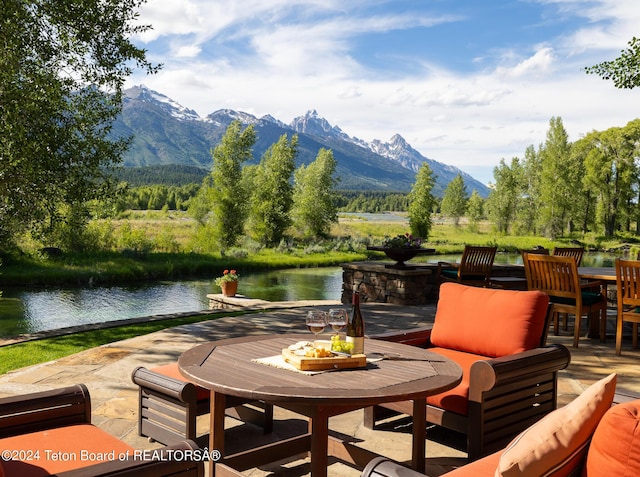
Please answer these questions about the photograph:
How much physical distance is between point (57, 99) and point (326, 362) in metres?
6.74

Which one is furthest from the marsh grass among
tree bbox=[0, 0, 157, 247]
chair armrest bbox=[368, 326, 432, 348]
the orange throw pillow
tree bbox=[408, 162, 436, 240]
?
tree bbox=[408, 162, 436, 240]

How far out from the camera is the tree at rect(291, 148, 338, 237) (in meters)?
35.1

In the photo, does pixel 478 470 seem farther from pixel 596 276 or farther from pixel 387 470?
pixel 596 276

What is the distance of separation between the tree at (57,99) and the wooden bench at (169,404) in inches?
203

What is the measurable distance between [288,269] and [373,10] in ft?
42.7

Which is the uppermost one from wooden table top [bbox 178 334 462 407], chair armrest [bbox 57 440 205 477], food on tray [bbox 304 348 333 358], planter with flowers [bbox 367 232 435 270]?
planter with flowers [bbox 367 232 435 270]

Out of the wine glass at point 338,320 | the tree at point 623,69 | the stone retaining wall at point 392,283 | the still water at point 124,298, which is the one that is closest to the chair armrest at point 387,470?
the wine glass at point 338,320

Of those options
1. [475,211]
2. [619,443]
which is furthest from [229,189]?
[475,211]

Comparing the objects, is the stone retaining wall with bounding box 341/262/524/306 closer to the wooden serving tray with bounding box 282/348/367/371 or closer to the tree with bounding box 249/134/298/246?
the wooden serving tray with bounding box 282/348/367/371

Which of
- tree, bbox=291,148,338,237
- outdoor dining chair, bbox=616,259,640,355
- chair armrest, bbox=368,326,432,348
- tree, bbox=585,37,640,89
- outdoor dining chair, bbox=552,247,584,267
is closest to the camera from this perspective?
chair armrest, bbox=368,326,432,348

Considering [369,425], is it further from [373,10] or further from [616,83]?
[373,10]

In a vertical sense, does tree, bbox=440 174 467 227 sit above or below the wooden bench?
above

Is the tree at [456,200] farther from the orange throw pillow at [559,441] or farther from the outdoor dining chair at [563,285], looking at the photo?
the orange throw pillow at [559,441]

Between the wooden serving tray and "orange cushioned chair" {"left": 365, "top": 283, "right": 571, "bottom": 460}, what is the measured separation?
0.57 meters
